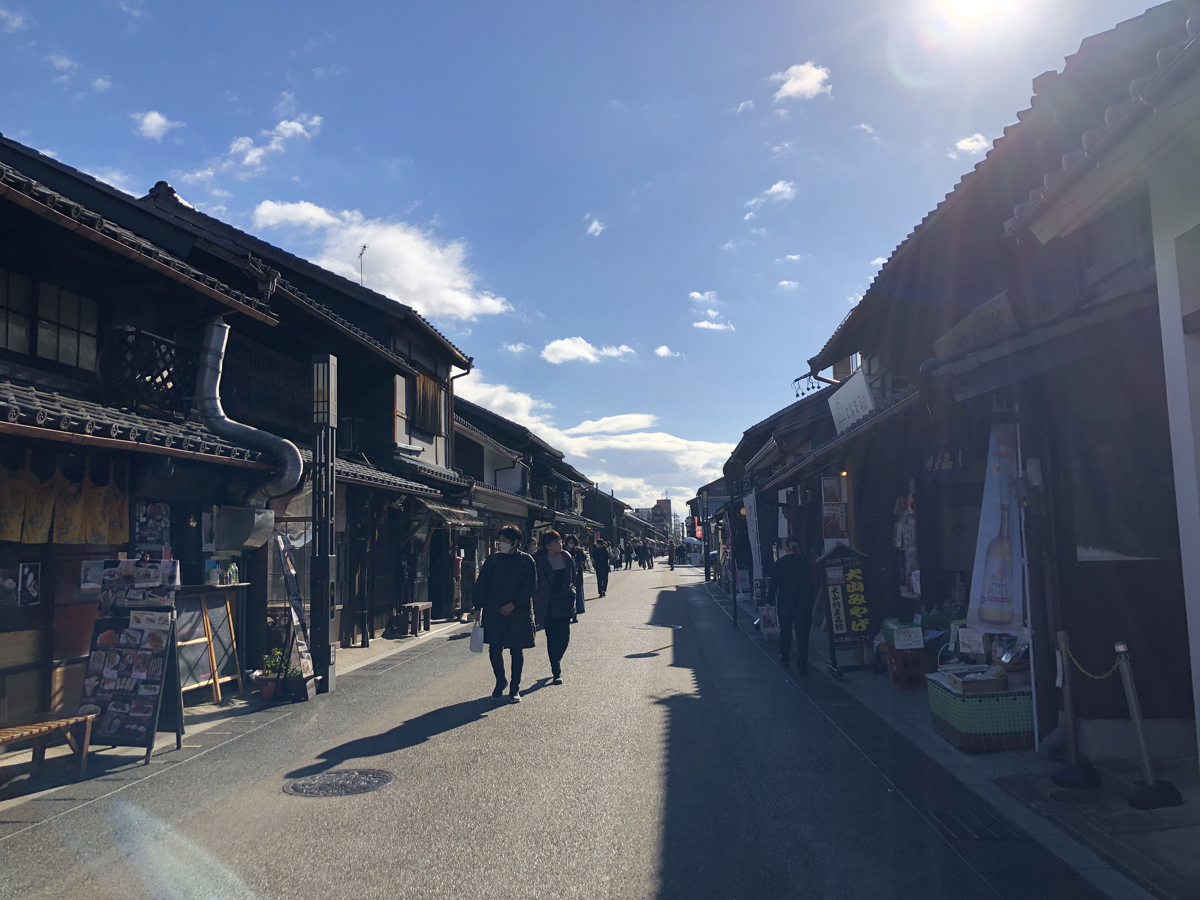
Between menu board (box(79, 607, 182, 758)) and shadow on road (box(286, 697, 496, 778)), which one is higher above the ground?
menu board (box(79, 607, 182, 758))

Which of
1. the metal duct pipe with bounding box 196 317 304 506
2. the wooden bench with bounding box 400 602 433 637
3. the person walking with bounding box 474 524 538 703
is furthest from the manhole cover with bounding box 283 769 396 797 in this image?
the wooden bench with bounding box 400 602 433 637

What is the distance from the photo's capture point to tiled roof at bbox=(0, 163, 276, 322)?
6.82 metres

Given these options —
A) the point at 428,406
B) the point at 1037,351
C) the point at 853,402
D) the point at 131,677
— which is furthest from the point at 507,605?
the point at 428,406

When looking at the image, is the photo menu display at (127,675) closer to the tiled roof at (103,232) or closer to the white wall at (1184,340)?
the tiled roof at (103,232)

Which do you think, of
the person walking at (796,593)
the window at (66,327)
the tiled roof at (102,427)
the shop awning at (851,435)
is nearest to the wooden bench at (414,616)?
the tiled roof at (102,427)

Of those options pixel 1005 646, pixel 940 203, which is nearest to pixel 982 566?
pixel 1005 646

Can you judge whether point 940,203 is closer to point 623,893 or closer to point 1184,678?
point 1184,678

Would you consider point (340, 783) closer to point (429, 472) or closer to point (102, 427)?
point (102, 427)

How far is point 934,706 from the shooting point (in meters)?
7.70

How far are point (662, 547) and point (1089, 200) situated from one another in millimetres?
96610

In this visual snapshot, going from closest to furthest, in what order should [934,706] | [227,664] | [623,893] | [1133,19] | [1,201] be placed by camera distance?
→ [623,893], [1133,19], [1,201], [934,706], [227,664]

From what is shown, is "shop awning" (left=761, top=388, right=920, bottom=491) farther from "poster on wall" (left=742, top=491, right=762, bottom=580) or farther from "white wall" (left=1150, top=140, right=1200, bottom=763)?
"white wall" (left=1150, top=140, right=1200, bottom=763)

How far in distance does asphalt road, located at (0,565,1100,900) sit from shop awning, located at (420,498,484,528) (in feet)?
28.6

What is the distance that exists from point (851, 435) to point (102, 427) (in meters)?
8.59
